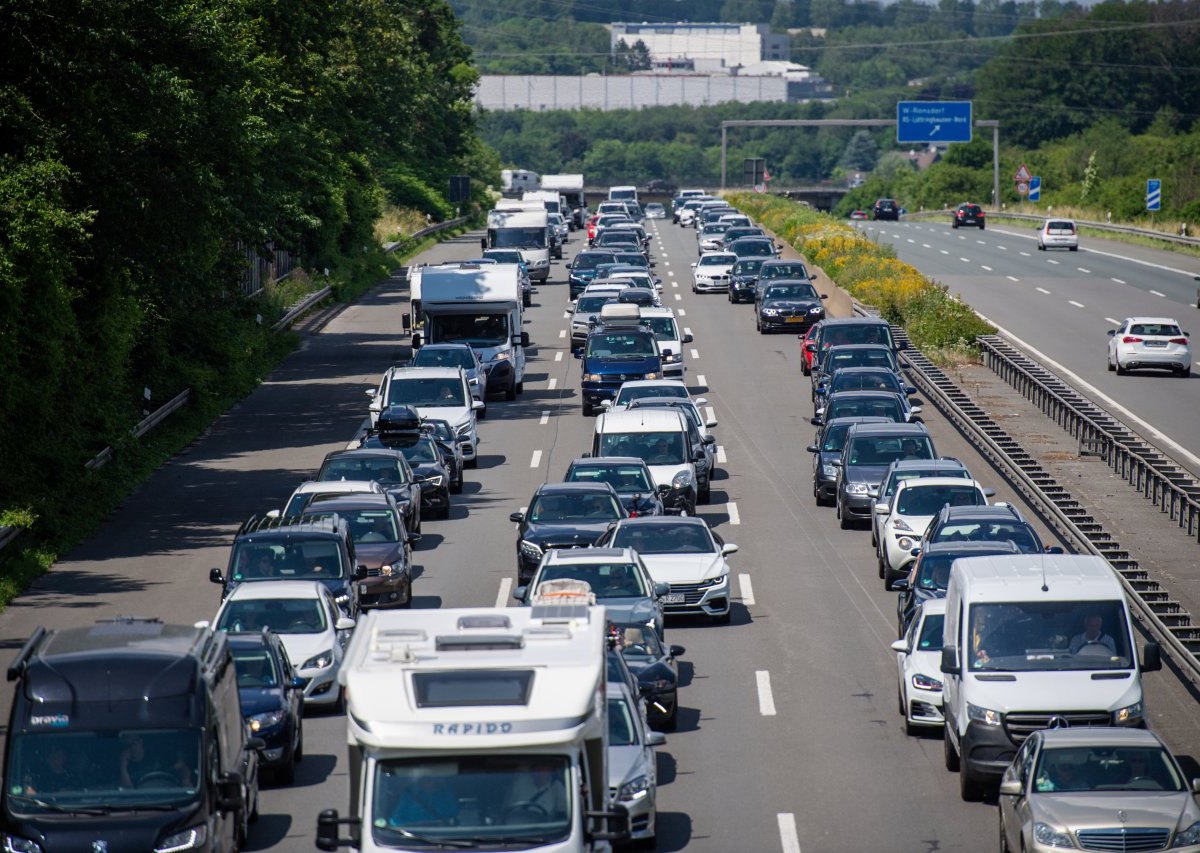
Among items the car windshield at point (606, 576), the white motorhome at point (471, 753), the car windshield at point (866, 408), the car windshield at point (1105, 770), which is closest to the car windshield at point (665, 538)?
the car windshield at point (606, 576)

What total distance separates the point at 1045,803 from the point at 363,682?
601 centimetres

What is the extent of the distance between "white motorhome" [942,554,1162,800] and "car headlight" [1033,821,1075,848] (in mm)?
2681

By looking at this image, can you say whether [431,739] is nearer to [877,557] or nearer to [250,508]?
[877,557]

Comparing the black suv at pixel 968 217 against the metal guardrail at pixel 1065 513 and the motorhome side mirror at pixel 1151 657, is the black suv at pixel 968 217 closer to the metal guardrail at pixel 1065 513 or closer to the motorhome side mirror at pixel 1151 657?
the metal guardrail at pixel 1065 513

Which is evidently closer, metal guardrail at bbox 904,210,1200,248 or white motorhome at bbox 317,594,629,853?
white motorhome at bbox 317,594,629,853

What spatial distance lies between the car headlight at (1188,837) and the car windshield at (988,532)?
10544 millimetres

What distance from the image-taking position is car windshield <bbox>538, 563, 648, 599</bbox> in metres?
22.8

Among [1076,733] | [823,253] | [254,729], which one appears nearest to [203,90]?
[254,729]

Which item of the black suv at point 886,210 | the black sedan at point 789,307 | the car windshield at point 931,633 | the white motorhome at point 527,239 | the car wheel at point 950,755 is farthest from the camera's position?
the black suv at point 886,210

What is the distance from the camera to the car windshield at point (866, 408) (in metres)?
36.9

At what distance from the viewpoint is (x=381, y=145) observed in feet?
314

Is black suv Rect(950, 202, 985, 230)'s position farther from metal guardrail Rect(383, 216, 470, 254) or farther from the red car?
the red car

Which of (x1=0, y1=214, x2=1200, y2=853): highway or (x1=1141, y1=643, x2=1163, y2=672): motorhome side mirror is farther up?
(x1=1141, y1=643, x2=1163, y2=672): motorhome side mirror

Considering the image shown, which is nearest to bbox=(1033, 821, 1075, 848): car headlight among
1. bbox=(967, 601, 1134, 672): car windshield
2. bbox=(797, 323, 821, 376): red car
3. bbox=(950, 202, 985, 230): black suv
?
bbox=(967, 601, 1134, 672): car windshield
